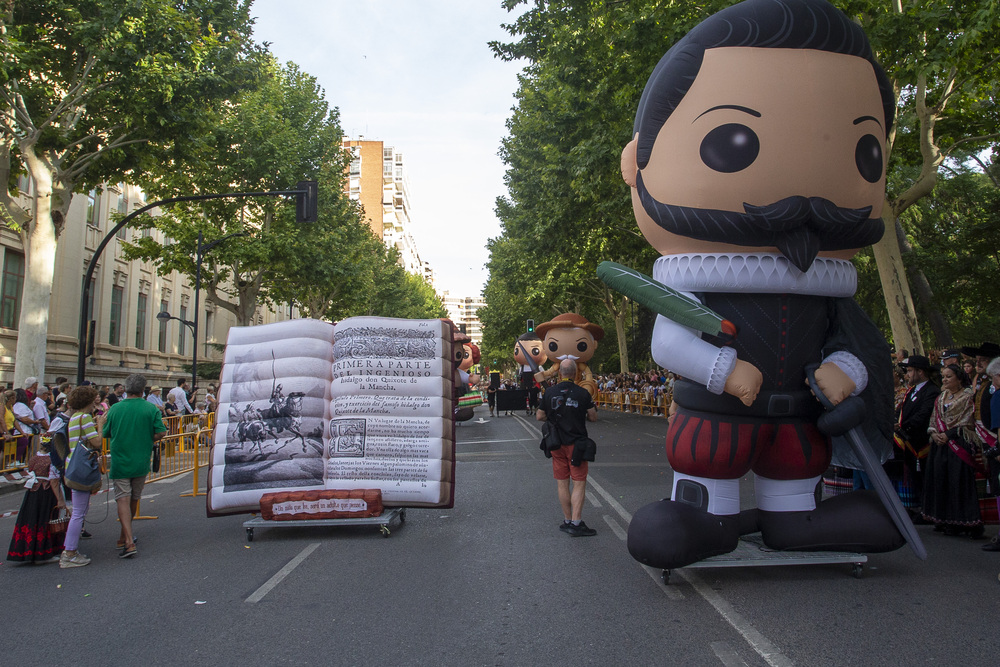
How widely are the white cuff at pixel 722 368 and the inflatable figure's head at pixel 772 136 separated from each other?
901 mm

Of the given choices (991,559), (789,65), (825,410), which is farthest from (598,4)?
(991,559)

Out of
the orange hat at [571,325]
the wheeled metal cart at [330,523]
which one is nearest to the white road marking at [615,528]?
the wheeled metal cart at [330,523]

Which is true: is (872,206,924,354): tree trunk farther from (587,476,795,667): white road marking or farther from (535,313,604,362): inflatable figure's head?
(587,476,795,667): white road marking

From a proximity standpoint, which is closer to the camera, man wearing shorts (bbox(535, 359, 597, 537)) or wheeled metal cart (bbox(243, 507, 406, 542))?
man wearing shorts (bbox(535, 359, 597, 537))

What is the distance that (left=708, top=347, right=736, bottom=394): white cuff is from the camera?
17.3ft

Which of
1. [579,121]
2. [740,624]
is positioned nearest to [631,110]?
[579,121]

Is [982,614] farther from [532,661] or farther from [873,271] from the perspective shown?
[873,271]

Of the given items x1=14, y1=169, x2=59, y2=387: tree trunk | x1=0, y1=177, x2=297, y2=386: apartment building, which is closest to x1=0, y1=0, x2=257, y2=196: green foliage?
x1=14, y1=169, x2=59, y2=387: tree trunk

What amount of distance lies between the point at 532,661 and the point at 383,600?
159 centimetres

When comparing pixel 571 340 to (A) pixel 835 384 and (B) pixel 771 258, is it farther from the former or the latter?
(A) pixel 835 384

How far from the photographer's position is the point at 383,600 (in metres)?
5.25

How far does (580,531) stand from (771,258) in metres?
Answer: 3.32

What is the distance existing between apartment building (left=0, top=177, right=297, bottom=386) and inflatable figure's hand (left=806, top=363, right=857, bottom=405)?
19229 mm

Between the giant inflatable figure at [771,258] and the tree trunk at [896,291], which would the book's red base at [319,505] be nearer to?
the giant inflatable figure at [771,258]
